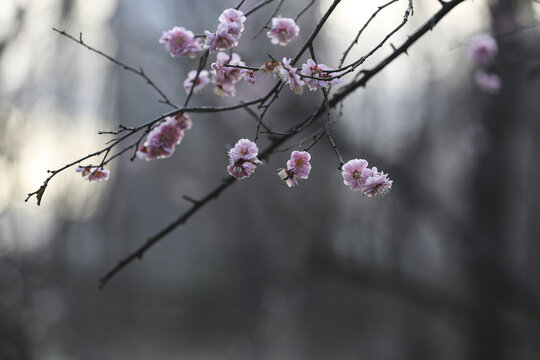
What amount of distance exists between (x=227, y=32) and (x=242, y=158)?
0.26 metres

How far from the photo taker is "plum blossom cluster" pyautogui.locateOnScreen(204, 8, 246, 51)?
98 centimetres

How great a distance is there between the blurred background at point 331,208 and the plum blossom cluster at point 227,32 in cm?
96

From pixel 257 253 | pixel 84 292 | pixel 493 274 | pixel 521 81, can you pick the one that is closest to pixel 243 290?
pixel 257 253

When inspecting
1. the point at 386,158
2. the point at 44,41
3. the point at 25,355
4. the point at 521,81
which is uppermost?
the point at 521,81

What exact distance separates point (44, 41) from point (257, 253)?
4.93m

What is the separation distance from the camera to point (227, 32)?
98 cm

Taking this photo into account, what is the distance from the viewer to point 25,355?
10.4 ft

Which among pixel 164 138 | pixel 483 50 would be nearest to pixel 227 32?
pixel 164 138

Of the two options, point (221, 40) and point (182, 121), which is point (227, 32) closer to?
point (221, 40)

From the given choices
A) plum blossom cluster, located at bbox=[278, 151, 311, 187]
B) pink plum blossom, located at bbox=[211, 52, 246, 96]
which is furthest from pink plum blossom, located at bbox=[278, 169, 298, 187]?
pink plum blossom, located at bbox=[211, 52, 246, 96]

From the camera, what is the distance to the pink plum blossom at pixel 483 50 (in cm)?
243

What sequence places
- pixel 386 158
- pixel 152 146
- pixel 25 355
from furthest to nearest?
pixel 386 158 < pixel 25 355 < pixel 152 146

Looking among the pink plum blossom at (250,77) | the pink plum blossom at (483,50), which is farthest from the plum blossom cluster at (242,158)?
the pink plum blossom at (483,50)

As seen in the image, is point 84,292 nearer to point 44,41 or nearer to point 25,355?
point 25,355
